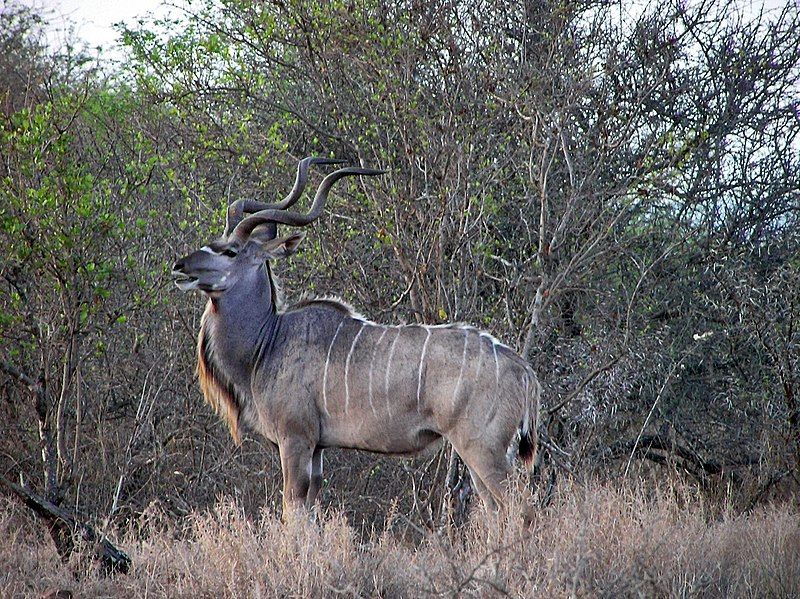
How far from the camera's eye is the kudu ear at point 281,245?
589 centimetres

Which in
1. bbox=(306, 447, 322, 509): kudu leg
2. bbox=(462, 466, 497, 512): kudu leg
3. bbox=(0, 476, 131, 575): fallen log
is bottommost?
bbox=(0, 476, 131, 575): fallen log

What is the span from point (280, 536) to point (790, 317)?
141 inches

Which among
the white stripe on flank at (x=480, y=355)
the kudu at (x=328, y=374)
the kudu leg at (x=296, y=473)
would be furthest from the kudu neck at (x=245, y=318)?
the white stripe on flank at (x=480, y=355)

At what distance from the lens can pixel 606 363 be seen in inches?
252

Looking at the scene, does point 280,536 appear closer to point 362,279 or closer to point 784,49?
point 362,279

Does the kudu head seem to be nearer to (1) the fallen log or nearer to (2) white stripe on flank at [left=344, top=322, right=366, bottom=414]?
(2) white stripe on flank at [left=344, top=322, right=366, bottom=414]

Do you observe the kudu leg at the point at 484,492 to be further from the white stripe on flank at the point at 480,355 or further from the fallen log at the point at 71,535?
the fallen log at the point at 71,535

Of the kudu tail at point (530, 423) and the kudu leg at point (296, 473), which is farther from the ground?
the kudu tail at point (530, 423)

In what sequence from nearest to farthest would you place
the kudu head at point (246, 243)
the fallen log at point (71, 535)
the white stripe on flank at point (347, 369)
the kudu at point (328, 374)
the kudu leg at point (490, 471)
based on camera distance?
the fallen log at point (71, 535), the kudu leg at point (490, 471), the kudu at point (328, 374), the white stripe on flank at point (347, 369), the kudu head at point (246, 243)

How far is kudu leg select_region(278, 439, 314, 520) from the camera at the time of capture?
17.7 feet

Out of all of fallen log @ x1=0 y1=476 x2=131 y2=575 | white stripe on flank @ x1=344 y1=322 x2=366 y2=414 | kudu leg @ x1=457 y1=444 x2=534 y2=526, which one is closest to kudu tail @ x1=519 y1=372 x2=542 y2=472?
kudu leg @ x1=457 y1=444 x2=534 y2=526

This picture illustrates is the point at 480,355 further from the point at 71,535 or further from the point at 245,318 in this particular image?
the point at 71,535

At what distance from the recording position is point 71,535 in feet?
15.2

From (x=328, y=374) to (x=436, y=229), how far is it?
1.22m
